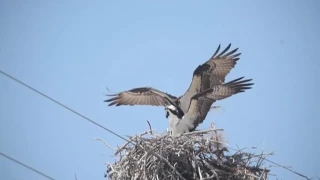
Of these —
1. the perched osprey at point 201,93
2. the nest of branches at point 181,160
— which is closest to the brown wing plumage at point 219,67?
the perched osprey at point 201,93

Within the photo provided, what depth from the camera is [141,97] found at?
8734 millimetres

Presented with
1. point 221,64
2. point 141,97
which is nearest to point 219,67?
point 221,64

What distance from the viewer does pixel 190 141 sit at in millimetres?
6797

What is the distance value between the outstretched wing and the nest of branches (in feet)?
4.53

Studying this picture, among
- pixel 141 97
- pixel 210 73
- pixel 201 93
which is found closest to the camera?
pixel 201 93

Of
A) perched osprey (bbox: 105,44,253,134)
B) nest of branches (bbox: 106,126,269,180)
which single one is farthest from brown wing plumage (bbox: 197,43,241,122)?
nest of branches (bbox: 106,126,269,180)

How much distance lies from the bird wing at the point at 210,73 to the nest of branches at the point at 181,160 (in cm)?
105

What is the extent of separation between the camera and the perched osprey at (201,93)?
782cm

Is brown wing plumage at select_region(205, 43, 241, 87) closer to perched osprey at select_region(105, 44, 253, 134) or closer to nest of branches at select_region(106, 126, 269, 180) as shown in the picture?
perched osprey at select_region(105, 44, 253, 134)

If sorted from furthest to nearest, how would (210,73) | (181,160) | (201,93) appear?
(210,73) < (201,93) < (181,160)

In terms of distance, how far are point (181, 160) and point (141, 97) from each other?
2.26 m

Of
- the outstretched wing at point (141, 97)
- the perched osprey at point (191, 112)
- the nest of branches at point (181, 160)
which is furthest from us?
the outstretched wing at point (141, 97)

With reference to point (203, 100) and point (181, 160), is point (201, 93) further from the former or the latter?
point (181, 160)

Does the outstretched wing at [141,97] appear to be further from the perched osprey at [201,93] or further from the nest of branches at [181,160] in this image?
the nest of branches at [181,160]
